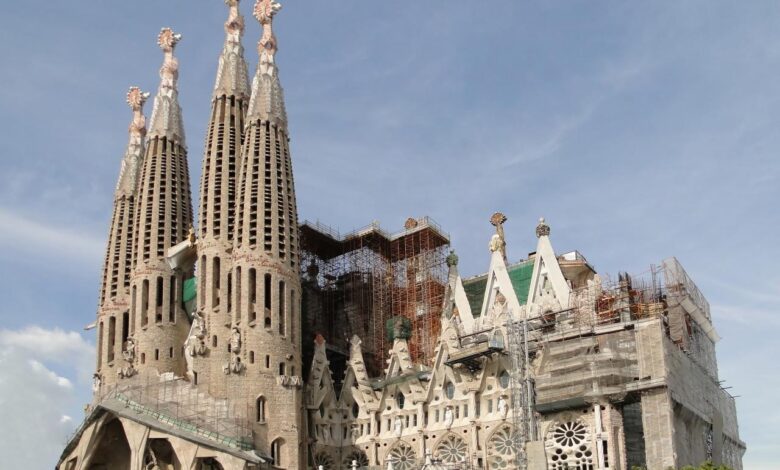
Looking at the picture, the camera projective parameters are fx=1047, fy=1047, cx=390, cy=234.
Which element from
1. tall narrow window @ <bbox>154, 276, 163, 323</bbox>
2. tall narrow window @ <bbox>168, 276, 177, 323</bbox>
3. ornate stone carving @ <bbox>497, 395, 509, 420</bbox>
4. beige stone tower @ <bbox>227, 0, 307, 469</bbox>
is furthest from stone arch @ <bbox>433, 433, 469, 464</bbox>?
tall narrow window @ <bbox>154, 276, 163, 323</bbox>

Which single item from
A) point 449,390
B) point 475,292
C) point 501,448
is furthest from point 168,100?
point 501,448

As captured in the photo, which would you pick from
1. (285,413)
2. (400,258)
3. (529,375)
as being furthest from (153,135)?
(529,375)

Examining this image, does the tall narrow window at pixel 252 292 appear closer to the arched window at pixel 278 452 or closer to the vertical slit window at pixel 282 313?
the vertical slit window at pixel 282 313

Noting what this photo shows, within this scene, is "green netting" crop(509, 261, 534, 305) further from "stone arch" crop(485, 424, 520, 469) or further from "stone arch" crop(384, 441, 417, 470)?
"stone arch" crop(384, 441, 417, 470)

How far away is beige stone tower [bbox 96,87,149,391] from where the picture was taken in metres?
63.5

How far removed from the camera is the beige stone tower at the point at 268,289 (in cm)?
5450

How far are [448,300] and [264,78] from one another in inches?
714

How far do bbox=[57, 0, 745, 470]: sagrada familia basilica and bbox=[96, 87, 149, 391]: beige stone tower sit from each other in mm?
136

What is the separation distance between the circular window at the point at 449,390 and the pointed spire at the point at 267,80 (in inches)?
713

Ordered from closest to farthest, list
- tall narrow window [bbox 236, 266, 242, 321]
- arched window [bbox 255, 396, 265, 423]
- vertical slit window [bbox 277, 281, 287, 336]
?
arched window [bbox 255, 396, 265, 423] → tall narrow window [bbox 236, 266, 242, 321] → vertical slit window [bbox 277, 281, 287, 336]

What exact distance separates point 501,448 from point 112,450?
20.8m

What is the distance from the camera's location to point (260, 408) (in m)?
54.4

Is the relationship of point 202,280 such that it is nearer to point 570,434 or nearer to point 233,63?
point 233,63

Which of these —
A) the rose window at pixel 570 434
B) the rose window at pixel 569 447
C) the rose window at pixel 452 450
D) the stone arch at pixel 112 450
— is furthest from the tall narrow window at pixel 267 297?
the rose window at pixel 570 434
